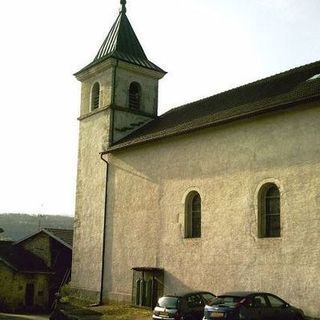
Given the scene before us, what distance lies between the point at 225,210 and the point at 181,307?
→ 14.0 ft

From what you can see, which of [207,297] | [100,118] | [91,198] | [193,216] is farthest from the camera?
[100,118]

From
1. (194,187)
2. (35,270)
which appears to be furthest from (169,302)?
(35,270)

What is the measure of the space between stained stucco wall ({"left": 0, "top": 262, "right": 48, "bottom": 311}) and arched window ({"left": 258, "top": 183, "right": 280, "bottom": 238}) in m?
20.9

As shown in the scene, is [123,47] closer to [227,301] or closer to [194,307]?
[194,307]

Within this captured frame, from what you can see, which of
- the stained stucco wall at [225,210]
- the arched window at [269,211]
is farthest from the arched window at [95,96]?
the arched window at [269,211]

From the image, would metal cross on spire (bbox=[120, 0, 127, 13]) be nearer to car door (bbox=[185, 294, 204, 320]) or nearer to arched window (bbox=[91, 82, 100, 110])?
arched window (bbox=[91, 82, 100, 110])

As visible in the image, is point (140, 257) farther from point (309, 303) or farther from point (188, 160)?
point (309, 303)

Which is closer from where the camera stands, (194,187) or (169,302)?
(169,302)

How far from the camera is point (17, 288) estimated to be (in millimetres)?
32906

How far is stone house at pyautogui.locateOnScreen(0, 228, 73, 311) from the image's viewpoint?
32.7 meters

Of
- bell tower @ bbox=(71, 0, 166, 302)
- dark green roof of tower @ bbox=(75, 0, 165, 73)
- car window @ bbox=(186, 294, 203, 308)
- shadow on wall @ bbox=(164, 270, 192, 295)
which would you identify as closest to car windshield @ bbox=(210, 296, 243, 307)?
car window @ bbox=(186, 294, 203, 308)

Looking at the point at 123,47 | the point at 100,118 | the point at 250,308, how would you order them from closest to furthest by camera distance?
the point at 250,308 < the point at 100,118 < the point at 123,47

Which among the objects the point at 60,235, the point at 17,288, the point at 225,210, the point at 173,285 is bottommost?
the point at 17,288

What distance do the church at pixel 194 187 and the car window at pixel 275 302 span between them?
4.02 ft
